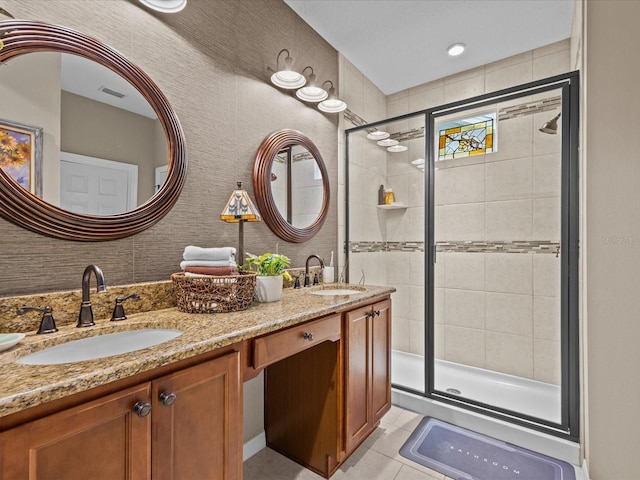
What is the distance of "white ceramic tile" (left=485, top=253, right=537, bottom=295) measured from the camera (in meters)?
2.55

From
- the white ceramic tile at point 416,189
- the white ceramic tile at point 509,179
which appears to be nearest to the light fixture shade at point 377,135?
the white ceramic tile at point 416,189

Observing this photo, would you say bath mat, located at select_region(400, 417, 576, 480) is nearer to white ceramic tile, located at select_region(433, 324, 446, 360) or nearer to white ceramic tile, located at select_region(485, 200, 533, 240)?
white ceramic tile, located at select_region(433, 324, 446, 360)

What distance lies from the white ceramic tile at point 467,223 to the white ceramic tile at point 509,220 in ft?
0.15

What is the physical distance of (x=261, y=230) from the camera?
1.98 m

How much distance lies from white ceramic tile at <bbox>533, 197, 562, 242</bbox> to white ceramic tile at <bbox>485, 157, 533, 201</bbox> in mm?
131

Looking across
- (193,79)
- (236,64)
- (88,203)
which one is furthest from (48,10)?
(236,64)

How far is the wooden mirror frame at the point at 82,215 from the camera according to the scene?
106cm

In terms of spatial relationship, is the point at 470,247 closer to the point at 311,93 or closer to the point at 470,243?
the point at 470,243

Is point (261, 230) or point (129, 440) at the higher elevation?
point (261, 230)

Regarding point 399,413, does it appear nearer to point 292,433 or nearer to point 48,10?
point 292,433

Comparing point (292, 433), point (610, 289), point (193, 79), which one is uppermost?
point (193, 79)

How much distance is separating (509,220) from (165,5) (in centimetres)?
263

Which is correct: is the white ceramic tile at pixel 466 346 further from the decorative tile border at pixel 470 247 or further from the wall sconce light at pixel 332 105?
the wall sconce light at pixel 332 105

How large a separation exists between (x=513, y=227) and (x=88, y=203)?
277 centimetres
